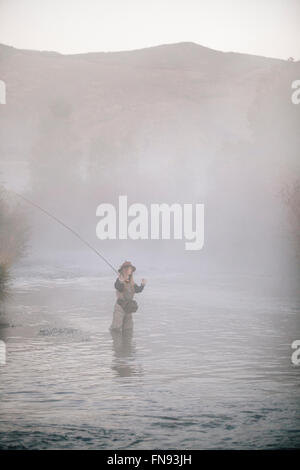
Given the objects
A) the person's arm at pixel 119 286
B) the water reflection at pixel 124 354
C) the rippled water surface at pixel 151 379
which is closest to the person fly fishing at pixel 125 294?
the person's arm at pixel 119 286

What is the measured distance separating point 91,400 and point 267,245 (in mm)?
38903

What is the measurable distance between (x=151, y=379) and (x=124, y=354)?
102 inches

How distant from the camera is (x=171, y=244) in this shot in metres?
58.9

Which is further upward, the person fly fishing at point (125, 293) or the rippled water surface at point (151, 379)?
the person fly fishing at point (125, 293)

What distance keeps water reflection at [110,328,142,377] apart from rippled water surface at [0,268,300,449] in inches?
0.8

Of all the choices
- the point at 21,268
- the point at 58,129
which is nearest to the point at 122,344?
the point at 21,268

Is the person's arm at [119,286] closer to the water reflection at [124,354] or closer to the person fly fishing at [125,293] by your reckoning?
the person fly fishing at [125,293]

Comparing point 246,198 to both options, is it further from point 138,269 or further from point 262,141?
point 138,269

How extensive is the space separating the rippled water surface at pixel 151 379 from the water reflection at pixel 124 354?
0.02 metres

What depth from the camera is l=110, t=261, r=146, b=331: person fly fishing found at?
1920cm

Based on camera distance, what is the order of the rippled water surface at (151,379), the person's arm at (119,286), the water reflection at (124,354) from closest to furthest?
the rippled water surface at (151,379)
the water reflection at (124,354)
the person's arm at (119,286)

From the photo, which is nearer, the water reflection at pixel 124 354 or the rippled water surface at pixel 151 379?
the rippled water surface at pixel 151 379

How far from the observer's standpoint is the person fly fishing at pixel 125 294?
1920 cm

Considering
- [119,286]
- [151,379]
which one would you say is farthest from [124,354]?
[151,379]
